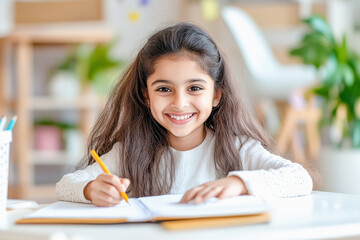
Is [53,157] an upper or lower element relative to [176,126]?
lower

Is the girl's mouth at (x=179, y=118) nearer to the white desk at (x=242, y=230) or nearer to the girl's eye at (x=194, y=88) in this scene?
the girl's eye at (x=194, y=88)

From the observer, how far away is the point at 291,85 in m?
3.70

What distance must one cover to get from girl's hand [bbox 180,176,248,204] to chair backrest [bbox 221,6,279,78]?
9.34 ft

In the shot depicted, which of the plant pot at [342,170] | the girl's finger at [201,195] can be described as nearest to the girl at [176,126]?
the girl's finger at [201,195]

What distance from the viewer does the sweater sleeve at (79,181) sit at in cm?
108

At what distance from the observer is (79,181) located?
113 centimetres

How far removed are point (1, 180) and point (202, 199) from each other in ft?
1.10

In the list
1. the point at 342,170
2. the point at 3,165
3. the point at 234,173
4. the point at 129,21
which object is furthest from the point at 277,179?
the point at 129,21

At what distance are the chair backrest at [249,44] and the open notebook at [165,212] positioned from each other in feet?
9.64

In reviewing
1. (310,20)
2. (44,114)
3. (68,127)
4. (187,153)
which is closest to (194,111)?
(187,153)

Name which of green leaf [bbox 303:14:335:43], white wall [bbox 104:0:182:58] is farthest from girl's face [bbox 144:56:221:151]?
white wall [bbox 104:0:182:58]

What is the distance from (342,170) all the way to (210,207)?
2.16m

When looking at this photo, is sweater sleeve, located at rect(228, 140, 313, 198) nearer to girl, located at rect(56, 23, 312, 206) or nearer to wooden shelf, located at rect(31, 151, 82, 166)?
girl, located at rect(56, 23, 312, 206)

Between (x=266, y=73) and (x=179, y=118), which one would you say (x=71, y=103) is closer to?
(x=266, y=73)
